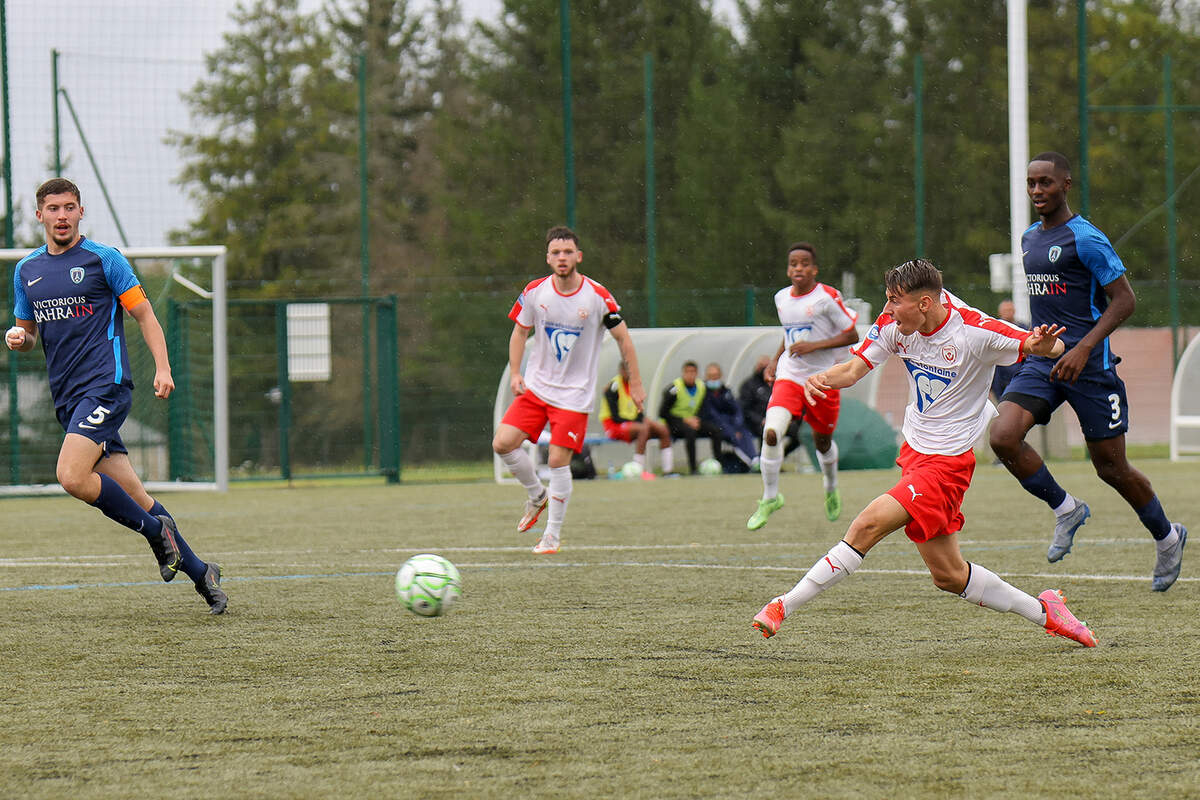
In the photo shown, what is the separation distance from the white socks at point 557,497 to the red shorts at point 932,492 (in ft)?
13.3

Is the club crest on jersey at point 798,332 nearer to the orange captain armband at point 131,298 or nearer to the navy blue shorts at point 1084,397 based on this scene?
the navy blue shorts at point 1084,397

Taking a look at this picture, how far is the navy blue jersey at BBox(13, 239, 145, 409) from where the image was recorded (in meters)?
6.68

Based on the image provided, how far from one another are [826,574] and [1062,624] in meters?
0.86

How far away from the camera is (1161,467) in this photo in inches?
738

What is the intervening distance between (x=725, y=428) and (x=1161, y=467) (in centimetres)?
536

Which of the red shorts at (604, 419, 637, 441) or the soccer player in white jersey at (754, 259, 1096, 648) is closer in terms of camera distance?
the soccer player in white jersey at (754, 259, 1096, 648)

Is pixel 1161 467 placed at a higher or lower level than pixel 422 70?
lower

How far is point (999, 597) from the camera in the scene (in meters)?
5.43

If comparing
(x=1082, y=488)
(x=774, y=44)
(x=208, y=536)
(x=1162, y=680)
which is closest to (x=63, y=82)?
(x=208, y=536)

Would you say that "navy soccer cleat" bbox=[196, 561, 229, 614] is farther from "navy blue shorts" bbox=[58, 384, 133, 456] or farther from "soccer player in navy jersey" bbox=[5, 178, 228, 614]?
"navy blue shorts" bbox=[58, 384, 133, 456]

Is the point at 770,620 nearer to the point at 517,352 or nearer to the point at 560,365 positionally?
the point at 560,365

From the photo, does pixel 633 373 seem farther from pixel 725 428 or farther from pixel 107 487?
pixel 725 428

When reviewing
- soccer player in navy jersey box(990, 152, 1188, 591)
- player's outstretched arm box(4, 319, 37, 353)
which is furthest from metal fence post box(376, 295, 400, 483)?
soccer player in navy jersey box(990, 152, 1188, 591)

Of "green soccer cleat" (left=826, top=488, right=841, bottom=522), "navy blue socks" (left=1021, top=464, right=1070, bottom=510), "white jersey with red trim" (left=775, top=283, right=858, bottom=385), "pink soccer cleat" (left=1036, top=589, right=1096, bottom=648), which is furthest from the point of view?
"green soccer cleat" (left=826, top=488, right=841, bottom=522)
